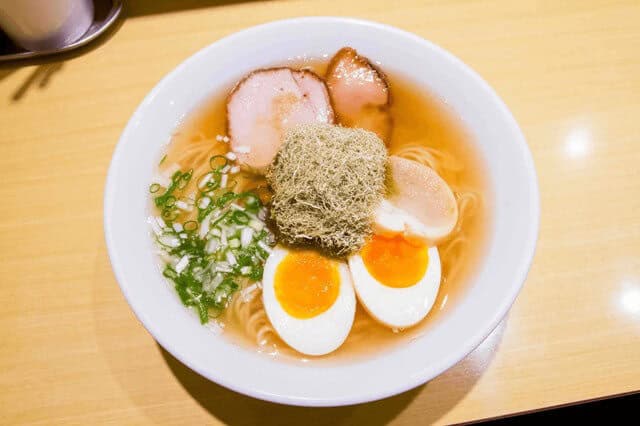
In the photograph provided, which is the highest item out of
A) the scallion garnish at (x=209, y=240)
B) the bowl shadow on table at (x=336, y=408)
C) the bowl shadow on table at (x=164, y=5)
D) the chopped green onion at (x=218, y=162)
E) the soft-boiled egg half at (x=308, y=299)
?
the bowl shadow on table at (x=164, y=5)

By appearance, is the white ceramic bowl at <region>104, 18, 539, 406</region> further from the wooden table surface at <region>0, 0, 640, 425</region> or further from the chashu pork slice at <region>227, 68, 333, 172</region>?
the wooden table surface at <region>0, 0, 640, 425</region>

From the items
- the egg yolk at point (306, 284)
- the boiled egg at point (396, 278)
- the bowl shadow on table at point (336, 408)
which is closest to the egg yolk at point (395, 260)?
the boiled egg at point (396, 278)

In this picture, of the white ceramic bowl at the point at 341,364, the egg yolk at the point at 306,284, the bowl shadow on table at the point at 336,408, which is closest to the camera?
the white ceramic bowl at the point at 341,364

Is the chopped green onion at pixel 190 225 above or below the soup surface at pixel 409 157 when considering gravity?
above

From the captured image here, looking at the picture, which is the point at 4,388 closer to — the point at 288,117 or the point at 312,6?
the point at 288,117

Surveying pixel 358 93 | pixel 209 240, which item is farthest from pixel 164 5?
pixel 209 240

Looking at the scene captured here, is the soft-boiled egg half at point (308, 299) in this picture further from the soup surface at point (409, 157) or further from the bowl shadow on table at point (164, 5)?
the bowl shadow on table at point (164, 5)

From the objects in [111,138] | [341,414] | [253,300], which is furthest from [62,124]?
[341,414]

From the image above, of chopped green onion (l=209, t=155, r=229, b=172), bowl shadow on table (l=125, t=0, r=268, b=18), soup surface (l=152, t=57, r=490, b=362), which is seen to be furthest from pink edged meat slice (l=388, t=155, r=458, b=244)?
bowl shadow on table (l=125, t=0, r=268, b=18)
